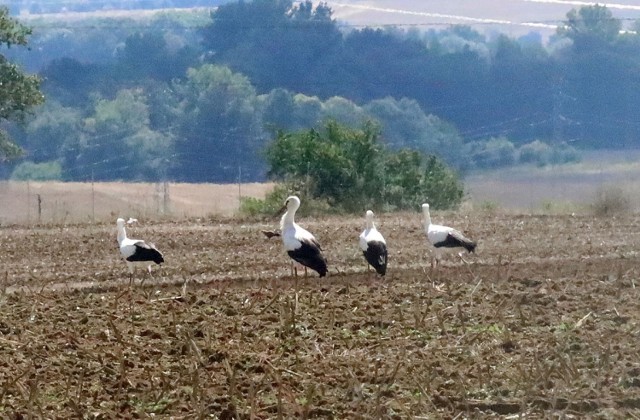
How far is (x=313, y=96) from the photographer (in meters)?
54.0

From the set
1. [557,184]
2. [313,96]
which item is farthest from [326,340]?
[313,96]

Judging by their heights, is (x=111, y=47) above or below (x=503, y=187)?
above

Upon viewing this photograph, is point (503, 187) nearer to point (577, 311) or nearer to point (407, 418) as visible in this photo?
point (577, 311)

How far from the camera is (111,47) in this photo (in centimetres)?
6762

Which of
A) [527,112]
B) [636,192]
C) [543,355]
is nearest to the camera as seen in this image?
[543,355]

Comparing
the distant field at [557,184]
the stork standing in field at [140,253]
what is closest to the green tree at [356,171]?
the distant field at [557,184]

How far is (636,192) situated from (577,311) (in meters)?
20.4

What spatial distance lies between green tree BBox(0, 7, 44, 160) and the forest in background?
16.8 meters

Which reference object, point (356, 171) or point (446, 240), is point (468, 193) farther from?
point (446, 240)

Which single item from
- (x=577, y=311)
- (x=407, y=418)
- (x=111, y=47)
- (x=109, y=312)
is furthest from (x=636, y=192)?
(x=111, y=47)

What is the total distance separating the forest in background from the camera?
162 ft

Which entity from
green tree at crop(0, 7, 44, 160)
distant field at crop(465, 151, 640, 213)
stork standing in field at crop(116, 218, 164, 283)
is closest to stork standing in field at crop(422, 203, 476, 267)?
stork standing in field at crop(116, 218, 164, 283)

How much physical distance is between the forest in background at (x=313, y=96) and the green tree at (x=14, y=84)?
1677 cm

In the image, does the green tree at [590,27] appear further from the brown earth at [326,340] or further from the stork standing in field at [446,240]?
the stork standing in field at [446,240]
